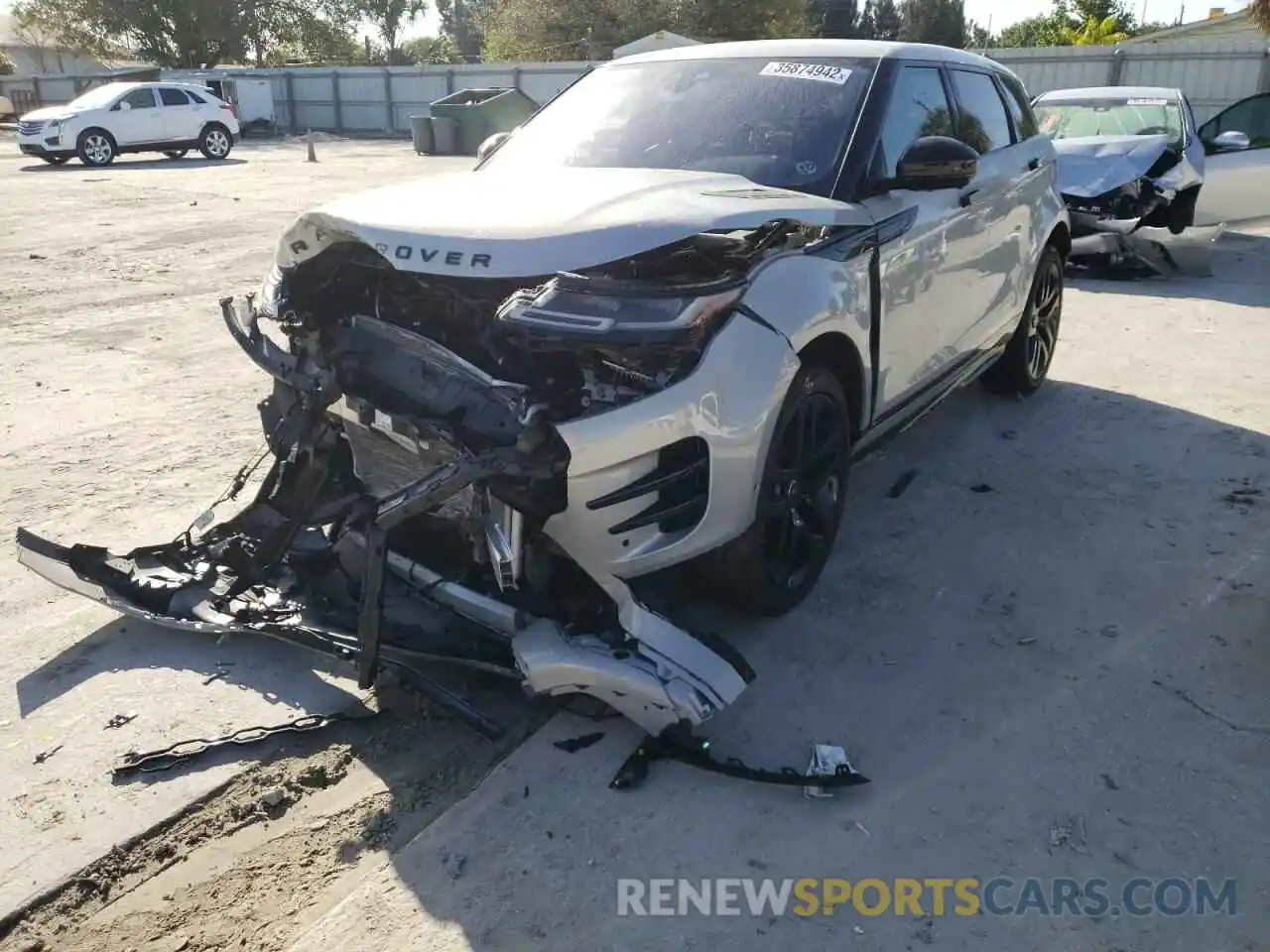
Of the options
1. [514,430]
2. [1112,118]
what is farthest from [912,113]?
[1112,118]

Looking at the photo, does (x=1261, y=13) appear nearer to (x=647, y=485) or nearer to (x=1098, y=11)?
(x=647, y=485)

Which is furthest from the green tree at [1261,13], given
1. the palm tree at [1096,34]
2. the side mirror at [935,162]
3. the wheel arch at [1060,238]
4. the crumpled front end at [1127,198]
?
the palm tree at [1096,34]

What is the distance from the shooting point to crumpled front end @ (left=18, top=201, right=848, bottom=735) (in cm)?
284

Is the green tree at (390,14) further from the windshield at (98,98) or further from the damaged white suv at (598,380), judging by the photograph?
the damaged white suv at (598,380)

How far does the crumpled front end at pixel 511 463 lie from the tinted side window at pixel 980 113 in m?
1.92

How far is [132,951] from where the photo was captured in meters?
2.37

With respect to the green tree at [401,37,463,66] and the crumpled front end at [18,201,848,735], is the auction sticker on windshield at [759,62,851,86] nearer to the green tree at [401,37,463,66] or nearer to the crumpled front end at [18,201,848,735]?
the crumpled front end at [18,201,848,735]

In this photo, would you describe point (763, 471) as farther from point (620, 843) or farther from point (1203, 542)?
point (1203, 542)

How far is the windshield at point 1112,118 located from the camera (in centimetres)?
1077

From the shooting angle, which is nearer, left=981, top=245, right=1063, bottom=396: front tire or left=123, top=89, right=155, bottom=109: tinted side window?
left=981, top=245, right=1063, bottom=396: front tire

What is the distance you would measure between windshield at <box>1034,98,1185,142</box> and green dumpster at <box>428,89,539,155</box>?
57.6 feet

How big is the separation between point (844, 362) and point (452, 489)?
1.65 meters

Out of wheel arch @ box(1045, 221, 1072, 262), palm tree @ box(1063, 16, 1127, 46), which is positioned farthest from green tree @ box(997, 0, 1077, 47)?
wheel arch @ box(1045, 221, 1072, 262)

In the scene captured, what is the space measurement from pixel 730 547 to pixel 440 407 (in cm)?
102
